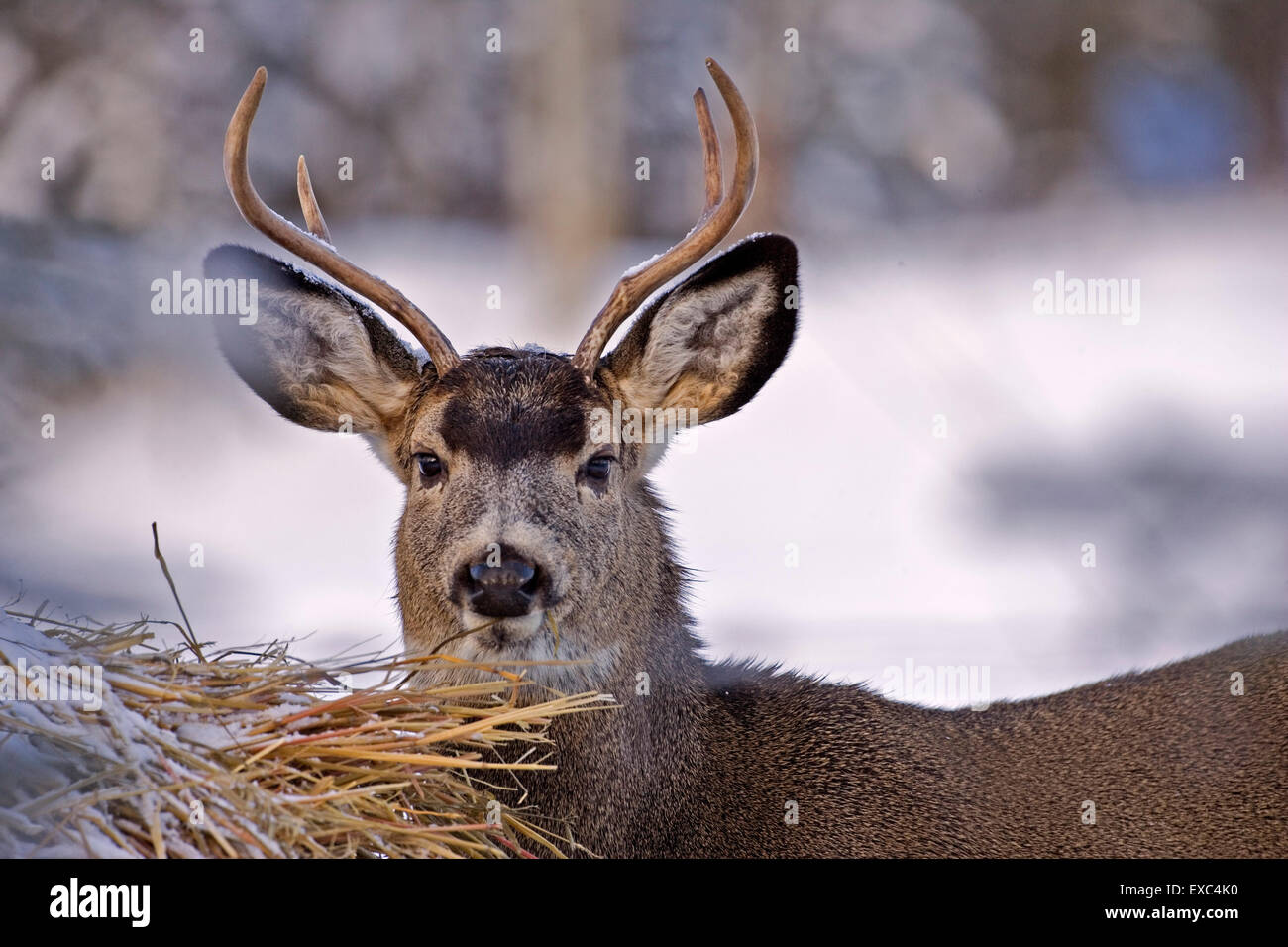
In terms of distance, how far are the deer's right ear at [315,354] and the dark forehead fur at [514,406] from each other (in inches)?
9.8

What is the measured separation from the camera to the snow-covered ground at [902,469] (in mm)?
4953

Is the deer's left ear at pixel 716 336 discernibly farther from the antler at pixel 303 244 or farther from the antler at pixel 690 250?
the antler at pixel 303 244

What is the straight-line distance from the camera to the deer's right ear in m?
3.47

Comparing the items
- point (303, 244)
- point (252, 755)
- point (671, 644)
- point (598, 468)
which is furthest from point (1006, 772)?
point (303, 244)

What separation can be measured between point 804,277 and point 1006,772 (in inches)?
93.5

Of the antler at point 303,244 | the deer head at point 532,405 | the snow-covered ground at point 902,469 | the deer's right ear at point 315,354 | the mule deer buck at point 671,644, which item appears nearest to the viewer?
the deer head at point 532,405

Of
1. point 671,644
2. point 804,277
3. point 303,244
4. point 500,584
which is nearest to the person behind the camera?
point 500,584

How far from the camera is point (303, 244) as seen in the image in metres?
3.43

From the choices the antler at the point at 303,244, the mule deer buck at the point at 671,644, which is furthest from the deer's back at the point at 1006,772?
the antler at the point at 303,244

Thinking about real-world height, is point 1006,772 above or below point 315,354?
below

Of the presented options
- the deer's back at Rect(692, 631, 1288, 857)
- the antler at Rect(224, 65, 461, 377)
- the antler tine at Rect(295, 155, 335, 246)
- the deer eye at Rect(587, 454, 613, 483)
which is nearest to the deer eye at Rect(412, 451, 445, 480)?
the antler at Rect(224, 65, 461, 377)

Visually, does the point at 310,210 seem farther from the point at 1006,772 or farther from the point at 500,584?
the point at 1006,772

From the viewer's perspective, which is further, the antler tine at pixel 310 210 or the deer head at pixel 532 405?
the antler tine at pixel 310 210

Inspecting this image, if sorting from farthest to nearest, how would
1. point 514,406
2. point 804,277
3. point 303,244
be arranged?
point 804,277, point 303,244, point 514,406
